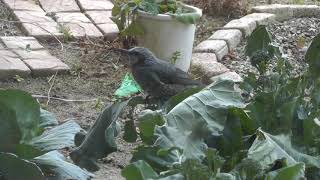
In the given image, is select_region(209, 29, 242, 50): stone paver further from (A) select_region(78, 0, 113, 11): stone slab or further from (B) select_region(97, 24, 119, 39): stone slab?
(A) select_region(78, 0, 113, 11): stone slab

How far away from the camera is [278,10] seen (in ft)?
22.1

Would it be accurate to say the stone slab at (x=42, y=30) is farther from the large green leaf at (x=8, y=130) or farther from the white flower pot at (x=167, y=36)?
the large green leaf at (x=8, y=130)

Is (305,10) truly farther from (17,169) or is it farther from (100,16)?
(17,169)

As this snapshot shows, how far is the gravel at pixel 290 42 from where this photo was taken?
560cm

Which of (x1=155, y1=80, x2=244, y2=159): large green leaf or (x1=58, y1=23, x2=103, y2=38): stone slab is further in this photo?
(x1=58, y1=23, x2=103, y2=38): stone slab

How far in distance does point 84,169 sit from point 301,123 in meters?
0.83

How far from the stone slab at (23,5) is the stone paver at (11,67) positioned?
1.04 metres

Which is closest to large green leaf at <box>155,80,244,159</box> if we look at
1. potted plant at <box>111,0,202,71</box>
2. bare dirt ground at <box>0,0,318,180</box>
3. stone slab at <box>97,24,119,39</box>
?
bare dirt ground at <box>0,0,318,180</box>

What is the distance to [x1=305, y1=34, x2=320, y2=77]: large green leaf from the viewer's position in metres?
2.96

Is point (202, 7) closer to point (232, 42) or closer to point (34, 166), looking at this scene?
point (232, 42)

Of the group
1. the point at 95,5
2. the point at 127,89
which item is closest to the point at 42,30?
the point at 95,5

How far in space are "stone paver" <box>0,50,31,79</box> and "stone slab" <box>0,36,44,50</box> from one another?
0.69 ft

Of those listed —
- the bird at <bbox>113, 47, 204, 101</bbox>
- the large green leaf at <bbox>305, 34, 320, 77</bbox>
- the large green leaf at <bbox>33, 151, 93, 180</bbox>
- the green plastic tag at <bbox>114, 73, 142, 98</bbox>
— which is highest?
the large green leaf at <bbox>305, 34, 320, 77</bbox>

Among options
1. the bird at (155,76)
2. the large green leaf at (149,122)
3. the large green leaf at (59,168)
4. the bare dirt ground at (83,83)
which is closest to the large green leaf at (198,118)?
the large green leaf at (149,122)
